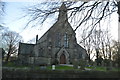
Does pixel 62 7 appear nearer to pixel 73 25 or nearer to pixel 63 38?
pixel 73 25

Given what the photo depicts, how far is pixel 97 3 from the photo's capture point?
390cm

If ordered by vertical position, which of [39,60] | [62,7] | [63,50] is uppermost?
[62,7]

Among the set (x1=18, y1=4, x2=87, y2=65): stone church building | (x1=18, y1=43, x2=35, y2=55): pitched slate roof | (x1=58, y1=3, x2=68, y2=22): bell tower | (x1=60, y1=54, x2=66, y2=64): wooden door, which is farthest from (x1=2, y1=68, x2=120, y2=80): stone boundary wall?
(x1=18, y1=43, x2=35, y2=55): pitched slate roof

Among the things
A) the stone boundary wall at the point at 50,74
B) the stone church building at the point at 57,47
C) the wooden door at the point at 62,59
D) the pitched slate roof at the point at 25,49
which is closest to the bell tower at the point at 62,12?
the stone church building at the point at 57,47

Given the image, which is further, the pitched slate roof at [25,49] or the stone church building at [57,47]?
the pitched slate roof at [25,49]

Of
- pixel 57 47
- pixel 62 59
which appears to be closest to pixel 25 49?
pixel 62 59

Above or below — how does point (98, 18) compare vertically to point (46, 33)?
above

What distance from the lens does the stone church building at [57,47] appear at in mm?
3743

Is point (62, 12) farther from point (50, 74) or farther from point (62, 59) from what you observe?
point (62, 59)

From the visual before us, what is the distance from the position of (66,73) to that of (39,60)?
1351 cm

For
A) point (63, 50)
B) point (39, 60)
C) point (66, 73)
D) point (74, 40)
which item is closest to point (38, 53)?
point (39, 60)

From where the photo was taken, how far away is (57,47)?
37.1 feet

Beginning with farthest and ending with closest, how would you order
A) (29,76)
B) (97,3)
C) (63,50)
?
1. (63,50)
2. (29,76)
3. (97,3)

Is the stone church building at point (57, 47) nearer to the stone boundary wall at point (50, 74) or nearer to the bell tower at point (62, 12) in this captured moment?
the bell tower at point (62, 12)
